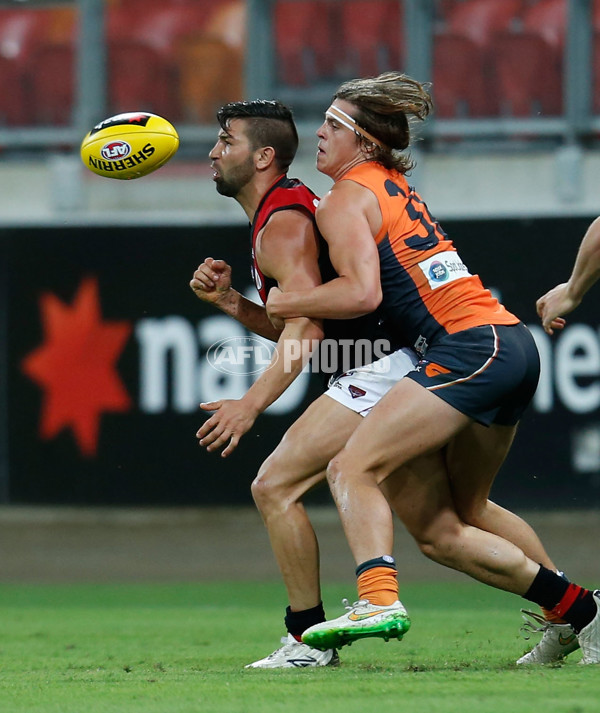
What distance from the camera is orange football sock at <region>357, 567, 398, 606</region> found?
4590mm

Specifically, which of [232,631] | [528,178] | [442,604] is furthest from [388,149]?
[528,178]

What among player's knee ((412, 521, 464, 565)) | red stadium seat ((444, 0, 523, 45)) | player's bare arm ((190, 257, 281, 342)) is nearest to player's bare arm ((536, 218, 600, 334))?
player's knee ((412, 521, 464, 565))

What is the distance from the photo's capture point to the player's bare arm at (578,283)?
194 inches

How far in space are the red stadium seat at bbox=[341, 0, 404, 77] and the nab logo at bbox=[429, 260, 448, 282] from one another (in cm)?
940

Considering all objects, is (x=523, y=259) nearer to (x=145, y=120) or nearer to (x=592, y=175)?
(x=592, y=175)

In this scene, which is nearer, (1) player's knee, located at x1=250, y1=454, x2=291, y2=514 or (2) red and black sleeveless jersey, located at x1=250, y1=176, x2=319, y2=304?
(1) player's knee, located at x1=250, y1=454, x2=291, y2=514

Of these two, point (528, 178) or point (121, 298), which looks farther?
point (528, 178)

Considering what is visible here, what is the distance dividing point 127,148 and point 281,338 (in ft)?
4.47

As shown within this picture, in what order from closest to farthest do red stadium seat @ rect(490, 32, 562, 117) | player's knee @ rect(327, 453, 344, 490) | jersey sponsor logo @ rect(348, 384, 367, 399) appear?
1. player's knee @ rect(327, 453, 344, 490)
2. jersey sponsor logo @ rect(348, 384, 367, 399)
3. red stadium seat @ rect(490, 32, 562, 117)

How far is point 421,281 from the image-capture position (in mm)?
4984

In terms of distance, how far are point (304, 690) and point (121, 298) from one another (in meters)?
7.10

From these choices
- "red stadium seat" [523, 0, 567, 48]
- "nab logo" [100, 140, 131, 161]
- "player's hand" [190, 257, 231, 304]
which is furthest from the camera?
"red stadium seat" [523, 0, 567, 48]

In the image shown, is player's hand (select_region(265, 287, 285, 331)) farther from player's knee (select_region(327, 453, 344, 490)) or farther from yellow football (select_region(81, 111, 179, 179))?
yellow football (select_region(81, 111, 179, 179))

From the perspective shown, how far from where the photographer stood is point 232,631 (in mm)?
6910
